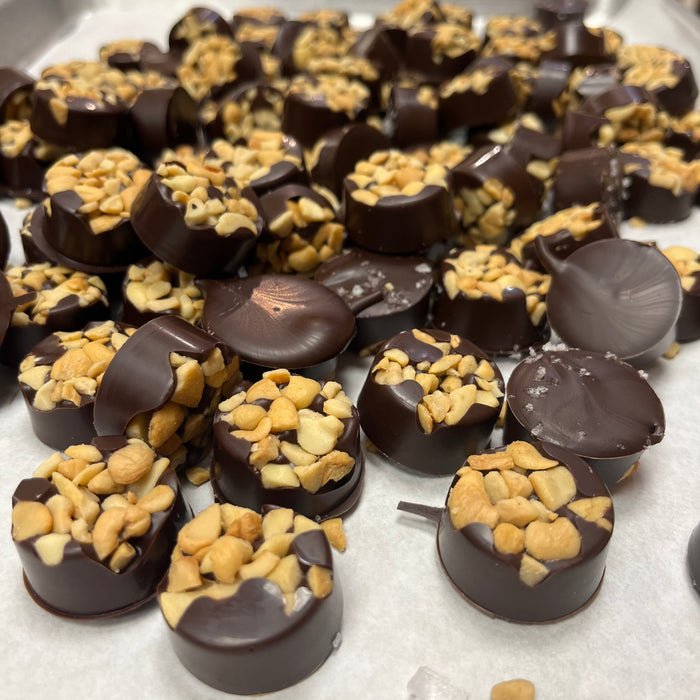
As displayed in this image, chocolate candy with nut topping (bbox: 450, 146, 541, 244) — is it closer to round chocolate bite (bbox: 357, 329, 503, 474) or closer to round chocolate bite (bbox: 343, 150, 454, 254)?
round chocolate bite (bbox: 343, 150, 454, 254)

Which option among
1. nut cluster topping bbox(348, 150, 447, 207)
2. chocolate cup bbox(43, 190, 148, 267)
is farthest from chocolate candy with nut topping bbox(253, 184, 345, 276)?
chocolate cup bbox(43, 190, 148, 267)

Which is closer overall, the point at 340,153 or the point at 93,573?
the point at 93,573

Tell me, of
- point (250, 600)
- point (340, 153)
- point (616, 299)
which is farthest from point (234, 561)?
point (340, 153)

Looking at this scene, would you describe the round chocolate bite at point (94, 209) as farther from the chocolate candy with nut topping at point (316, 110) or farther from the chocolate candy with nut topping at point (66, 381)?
the chocolate candy with nut topping at point (316, 110)

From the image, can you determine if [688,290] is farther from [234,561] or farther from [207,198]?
[234,561]

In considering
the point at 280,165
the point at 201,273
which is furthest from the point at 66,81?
the point at 201,273
